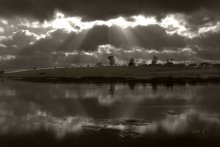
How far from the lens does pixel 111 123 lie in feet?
116

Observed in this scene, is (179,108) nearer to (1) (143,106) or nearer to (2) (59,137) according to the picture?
(1) (143,106)

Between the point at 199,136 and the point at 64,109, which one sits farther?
the point at 64,109

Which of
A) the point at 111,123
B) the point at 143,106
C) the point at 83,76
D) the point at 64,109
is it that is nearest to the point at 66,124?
the point at 111,123

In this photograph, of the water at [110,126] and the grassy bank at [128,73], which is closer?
the water at [110,126]

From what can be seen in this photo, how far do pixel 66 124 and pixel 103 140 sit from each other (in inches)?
334

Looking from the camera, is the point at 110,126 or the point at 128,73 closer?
the point at 110,126

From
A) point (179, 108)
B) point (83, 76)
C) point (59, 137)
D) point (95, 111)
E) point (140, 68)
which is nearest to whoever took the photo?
point (59, 137)

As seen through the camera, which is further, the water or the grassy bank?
the grassy bank

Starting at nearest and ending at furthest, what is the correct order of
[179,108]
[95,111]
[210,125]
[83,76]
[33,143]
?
A: [33,143]
[210,125]
[95,111]
[179,108]
[83,76]

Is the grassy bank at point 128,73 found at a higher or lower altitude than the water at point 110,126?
higher

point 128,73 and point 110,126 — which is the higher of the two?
point 128,73

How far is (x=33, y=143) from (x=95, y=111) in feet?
61.4

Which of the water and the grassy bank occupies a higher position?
the grassy bank

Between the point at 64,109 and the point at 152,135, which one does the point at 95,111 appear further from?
the point at 152,135
